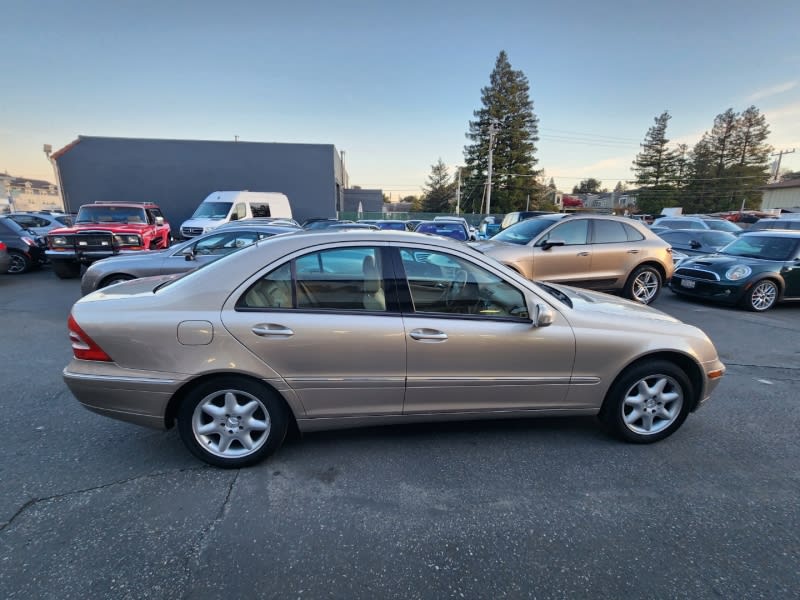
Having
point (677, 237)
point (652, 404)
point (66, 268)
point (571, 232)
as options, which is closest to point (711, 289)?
point (571, 232)

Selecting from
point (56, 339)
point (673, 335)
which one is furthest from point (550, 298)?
point (56, 339)

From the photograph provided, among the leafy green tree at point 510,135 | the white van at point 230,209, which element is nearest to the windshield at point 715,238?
the white van at point 230,209

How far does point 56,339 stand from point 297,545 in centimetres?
528

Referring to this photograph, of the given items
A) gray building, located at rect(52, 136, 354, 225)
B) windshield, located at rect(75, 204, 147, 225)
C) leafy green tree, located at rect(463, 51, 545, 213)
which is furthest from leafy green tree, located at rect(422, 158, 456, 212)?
windshield, located at rect(75, 204, 147, 225)

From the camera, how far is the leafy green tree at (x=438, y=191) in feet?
233

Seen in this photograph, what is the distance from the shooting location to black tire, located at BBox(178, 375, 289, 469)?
250 cm

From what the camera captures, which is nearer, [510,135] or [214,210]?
[214,210]

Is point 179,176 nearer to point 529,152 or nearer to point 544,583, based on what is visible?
point 544,583

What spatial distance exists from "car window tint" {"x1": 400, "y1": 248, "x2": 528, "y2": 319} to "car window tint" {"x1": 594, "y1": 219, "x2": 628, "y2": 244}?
5.44 metres

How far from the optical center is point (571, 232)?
7184mm

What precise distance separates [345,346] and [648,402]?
7.83 feet

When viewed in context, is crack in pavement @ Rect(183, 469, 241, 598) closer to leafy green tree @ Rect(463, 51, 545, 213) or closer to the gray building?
the gray building

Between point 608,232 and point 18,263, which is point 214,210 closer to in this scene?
point 18,263

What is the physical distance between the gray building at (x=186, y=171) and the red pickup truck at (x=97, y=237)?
14741mm
